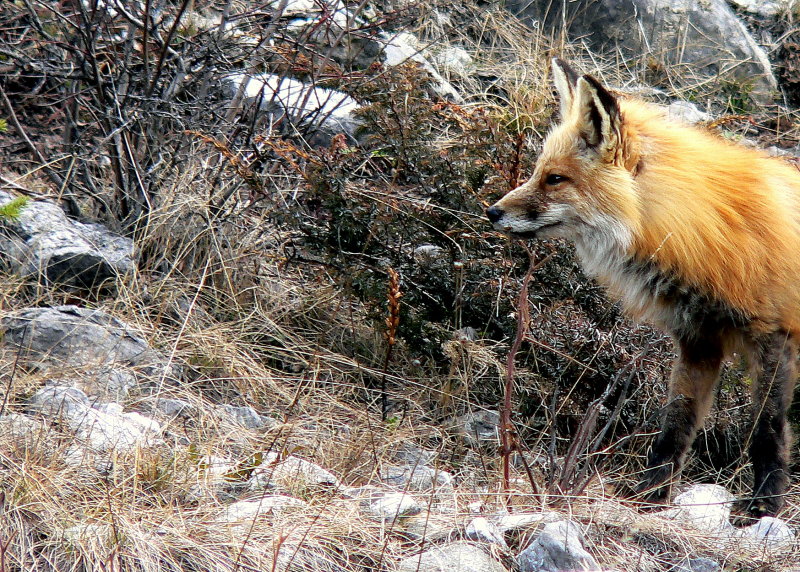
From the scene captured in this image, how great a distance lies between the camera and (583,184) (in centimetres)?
395

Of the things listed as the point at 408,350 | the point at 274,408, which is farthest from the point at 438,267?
the point at 274,408

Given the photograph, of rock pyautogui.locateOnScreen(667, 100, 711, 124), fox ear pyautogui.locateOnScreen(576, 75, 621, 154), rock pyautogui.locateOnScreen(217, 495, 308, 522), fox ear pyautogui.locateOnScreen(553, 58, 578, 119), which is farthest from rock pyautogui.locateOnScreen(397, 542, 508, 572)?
rock pyautogui.locateOnScreen(667, 100, 711, 124)

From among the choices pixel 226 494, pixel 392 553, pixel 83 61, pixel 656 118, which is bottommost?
pixel 226 494

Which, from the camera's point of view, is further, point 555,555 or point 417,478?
point 417,478

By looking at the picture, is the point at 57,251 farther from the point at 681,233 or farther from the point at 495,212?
the point at 681,233

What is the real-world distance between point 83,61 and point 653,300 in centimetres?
386

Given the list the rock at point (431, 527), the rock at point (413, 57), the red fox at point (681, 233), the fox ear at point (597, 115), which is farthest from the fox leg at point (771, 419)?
the rock at point (413, 57)

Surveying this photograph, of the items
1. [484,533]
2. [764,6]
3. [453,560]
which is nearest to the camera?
[453,560]

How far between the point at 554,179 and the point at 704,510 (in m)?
1.62

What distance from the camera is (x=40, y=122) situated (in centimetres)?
725

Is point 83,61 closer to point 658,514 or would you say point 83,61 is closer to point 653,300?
point 653,300

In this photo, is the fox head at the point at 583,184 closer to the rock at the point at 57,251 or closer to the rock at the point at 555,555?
the rock at the point at 555,555

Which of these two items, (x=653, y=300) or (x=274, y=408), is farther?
(x=274, y=408)

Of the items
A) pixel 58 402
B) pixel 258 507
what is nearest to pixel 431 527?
pixel 258 507
